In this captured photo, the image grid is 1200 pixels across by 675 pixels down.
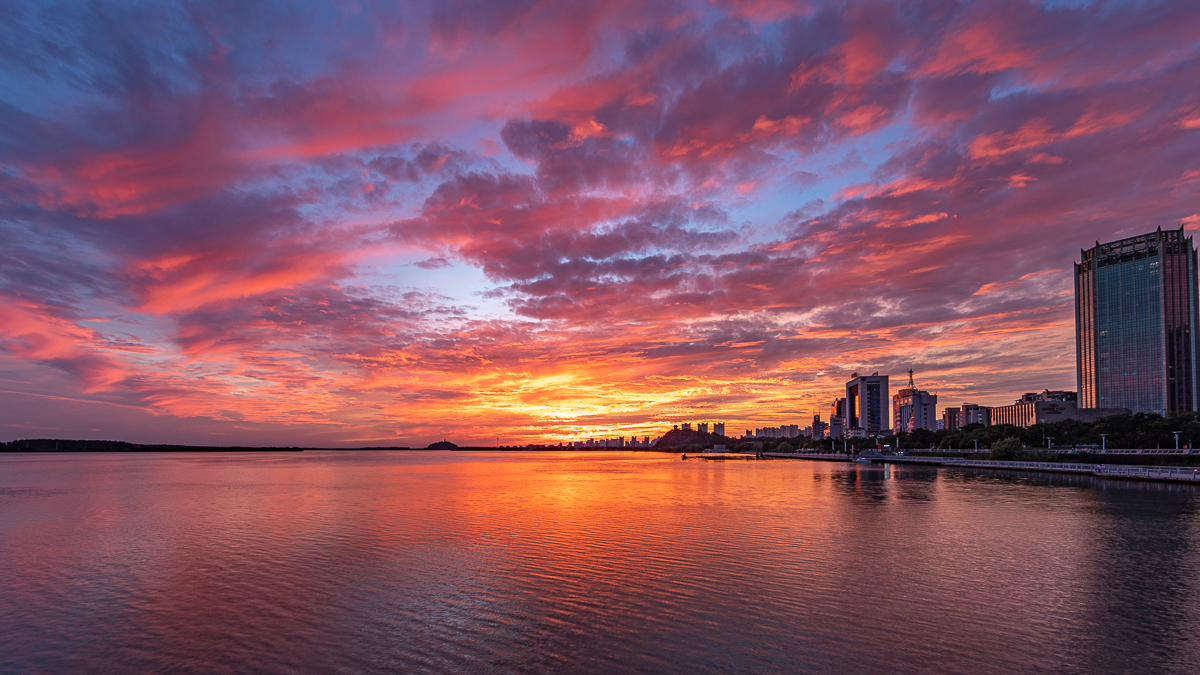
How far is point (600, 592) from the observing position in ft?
88.9

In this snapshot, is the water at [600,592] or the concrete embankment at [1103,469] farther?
the concrete embankment at [1103,469]

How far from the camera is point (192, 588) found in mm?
28109

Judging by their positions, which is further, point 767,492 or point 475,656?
point 767,492

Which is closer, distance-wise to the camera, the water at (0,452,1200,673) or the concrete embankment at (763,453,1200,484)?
the water at (0,452,1200,673)

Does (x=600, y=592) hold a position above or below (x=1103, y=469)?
above

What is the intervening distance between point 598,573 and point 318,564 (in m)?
15.2

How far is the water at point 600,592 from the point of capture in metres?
19.8

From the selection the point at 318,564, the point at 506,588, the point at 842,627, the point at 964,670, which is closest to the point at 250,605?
the point at 318,564

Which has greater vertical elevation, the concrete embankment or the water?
the water

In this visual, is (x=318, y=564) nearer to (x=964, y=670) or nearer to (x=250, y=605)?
(x=250, y=605)

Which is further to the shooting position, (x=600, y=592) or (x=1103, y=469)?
(x=1103, y=469)

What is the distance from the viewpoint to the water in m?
19.8

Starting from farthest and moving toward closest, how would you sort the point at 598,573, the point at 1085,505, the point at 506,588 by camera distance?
the point at 1085,505 < the point at 598,573 < the point at 506,588

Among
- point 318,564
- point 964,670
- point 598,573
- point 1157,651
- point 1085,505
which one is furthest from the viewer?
point 1085,505
